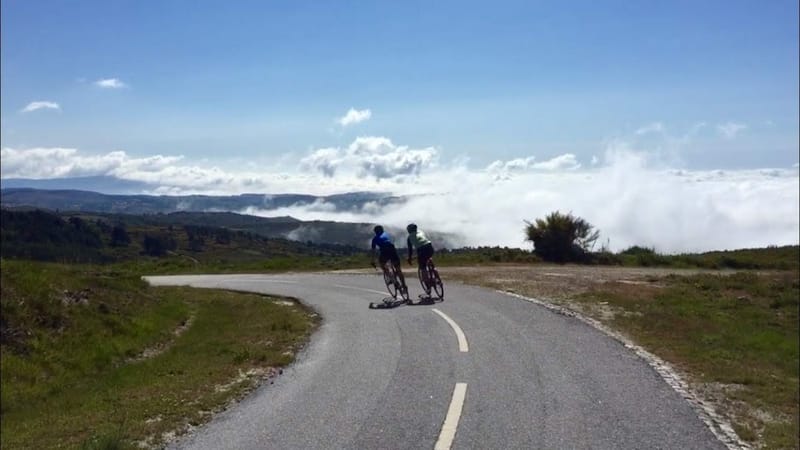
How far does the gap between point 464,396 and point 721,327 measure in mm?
11499

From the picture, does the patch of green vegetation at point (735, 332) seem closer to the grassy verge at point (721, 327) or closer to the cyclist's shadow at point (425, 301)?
the grassy verge at point (721, 327)

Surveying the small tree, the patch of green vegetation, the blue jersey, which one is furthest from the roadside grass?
the small tree

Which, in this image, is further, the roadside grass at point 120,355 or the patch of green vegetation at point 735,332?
the patch of green vegetation at point 735,332

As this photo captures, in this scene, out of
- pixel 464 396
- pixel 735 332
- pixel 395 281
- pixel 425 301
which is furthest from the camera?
pixel 395 281

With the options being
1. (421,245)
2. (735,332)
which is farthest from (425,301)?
(735,332)

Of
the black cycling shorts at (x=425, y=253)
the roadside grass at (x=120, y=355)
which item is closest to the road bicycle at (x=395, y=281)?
the black cycling shorts at (x=425, y=253)

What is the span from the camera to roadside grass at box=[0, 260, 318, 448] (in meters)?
9.03

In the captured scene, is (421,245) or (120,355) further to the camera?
(421,245)

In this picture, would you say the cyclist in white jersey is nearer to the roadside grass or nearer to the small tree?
the roadside grass

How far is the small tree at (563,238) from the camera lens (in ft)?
122

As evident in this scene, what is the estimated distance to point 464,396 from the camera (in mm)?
8594

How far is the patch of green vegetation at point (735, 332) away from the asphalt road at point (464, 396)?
1.13 metres

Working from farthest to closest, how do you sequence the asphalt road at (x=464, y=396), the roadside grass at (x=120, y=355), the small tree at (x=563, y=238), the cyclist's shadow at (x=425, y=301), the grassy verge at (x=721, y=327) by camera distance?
the small tree at (x=563, y=238) < the cyclist's shadow at (x=425, y=301) < the grassy verge at (x=721, y=327) < the roadside grass at (x=120, y=355) < the asphalt road at (x=464, y=396)

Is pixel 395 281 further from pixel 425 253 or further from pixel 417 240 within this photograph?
pixel 417 240
